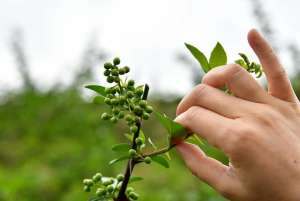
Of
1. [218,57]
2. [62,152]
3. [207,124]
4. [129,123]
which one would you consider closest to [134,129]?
[129,123]

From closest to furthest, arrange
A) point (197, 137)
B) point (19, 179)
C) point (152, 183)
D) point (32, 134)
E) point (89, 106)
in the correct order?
point (197, 137)
point (19, 179)
point (152, 183)
point (32, 134)
point (89, 106)

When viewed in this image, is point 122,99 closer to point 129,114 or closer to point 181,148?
point 129,114

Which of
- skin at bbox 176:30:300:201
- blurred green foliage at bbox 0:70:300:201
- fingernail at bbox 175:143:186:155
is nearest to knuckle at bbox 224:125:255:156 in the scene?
skin at bbox 176:30:300:201

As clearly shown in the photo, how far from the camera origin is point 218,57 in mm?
1135

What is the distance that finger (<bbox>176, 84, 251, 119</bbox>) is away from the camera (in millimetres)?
1041

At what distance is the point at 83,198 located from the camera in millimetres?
3467

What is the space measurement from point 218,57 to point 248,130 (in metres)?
0.17

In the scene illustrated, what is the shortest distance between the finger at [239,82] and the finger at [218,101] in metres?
0.01

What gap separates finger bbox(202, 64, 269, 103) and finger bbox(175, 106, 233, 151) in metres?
0.05

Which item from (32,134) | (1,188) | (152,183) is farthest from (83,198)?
(32,134)

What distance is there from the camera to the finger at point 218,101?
1.04m

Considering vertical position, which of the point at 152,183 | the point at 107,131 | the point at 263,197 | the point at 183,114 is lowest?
the point at 152,183

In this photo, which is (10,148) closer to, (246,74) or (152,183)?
(152,183)

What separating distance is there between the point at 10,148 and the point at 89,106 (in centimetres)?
65
